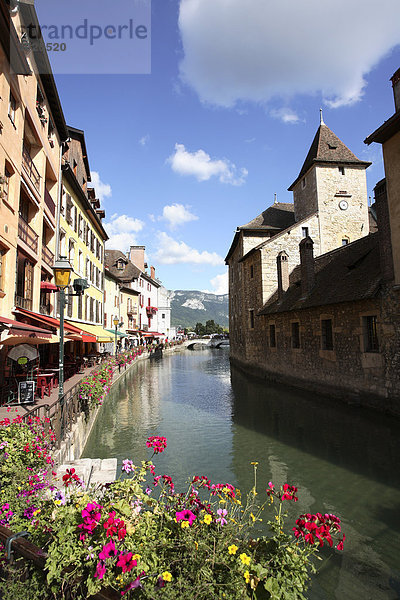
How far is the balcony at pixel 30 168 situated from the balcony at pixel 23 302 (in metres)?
4.47

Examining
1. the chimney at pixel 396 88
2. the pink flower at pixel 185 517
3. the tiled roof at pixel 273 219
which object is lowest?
the pink flower at pixel 185 517

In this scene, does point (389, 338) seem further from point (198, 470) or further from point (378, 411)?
point (198, 470)

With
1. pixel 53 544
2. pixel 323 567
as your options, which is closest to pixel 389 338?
pixel 323 567

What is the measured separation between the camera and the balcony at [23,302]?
452 inches

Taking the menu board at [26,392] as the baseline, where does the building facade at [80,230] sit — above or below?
above

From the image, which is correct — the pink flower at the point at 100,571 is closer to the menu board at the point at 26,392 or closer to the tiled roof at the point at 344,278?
A: the menu board at the point at 26,392

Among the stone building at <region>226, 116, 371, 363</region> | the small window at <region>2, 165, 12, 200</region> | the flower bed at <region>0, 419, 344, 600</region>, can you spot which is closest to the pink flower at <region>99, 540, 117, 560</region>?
the flower bed at <region>0, 419, 344, 600</region>

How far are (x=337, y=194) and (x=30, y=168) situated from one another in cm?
2082

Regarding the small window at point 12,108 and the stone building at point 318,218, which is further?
the stone building at point 318,218

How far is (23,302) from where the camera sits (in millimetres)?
12031

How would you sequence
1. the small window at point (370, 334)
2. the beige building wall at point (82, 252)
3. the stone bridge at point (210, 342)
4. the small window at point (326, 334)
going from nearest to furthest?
the small window at point (370, 334) → the small window at point (326, 334) → the beige building wall at point (82, 252) → the stone bridge at point (210, 342)

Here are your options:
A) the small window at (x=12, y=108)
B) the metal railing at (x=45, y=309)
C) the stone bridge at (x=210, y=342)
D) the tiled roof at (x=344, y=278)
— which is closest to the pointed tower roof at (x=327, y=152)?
the tiled roof at (x=344, y=278)

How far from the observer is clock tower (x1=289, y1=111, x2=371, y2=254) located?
24922 millimetres

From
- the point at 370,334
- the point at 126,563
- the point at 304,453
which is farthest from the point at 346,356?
the point at 126,563
